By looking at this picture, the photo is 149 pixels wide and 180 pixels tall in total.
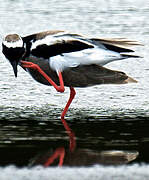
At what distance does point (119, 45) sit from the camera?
983 cm

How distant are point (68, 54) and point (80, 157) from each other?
95.8 inches

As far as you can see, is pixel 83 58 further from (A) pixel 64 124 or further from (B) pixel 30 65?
(A) pixel 64 124

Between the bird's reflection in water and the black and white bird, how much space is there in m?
1.94

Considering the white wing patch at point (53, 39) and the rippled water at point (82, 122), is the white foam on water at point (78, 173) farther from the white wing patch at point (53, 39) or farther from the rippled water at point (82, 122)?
the white wing patch at point (53, 39)

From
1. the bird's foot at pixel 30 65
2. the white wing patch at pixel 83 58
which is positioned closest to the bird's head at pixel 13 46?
the bird's foot at pixel 30 65

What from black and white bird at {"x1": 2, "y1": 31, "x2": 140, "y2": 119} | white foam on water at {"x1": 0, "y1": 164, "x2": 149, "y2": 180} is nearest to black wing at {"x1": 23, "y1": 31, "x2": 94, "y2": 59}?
black and white bird at {"x1": 2, "y1": 31, "x2": 140, "y2": 119}

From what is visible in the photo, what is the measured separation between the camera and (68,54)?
385 inches

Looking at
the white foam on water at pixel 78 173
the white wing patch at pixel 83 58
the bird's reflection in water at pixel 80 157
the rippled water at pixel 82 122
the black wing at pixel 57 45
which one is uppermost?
the black wing at pixel 57 45

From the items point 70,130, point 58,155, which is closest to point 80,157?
point 58,155

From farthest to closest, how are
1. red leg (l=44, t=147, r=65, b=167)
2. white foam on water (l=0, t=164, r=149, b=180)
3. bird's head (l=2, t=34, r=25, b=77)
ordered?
bird's head (l=2, t=34, r=25, b=77), red leg (l=44, t=147, r=65, b=167), white foam on water (l=0, t=164, r=149, b=180)

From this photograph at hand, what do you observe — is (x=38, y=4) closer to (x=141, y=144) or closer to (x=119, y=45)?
(x=119, y=45)

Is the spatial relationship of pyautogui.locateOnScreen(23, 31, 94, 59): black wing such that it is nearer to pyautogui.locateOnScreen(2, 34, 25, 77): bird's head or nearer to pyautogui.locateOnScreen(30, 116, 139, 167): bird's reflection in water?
pyautogui.locateOnScreen(2, 34, 25, 77): bird's head

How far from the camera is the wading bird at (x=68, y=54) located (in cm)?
972

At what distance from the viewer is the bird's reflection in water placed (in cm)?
751
